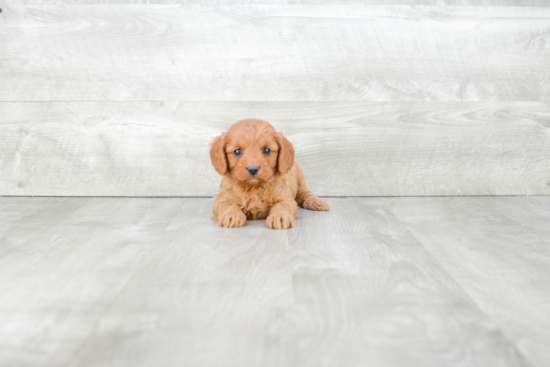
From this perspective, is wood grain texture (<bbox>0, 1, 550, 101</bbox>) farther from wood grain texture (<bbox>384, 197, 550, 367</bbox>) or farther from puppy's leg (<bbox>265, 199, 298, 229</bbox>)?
puppy's leg (<bbox>265, 199, 298, 229</bbox>)

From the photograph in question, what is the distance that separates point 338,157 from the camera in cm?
212

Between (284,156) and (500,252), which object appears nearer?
(500,252)

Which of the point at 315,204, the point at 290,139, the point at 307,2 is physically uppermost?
the point at 307,2

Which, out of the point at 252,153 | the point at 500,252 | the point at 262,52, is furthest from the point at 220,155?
the point at 500,252

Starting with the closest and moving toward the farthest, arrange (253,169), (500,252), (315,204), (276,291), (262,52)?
1. (276,291)
2. (500,252)
3. (253,169)
4. (315,204)
5. (262,52)

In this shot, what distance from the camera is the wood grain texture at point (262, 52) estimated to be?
208cm

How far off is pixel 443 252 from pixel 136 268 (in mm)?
868

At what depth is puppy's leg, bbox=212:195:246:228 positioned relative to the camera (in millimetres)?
1569

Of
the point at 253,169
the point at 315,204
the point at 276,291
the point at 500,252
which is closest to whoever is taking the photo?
the point at 276,291

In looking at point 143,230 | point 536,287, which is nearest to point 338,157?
point 143,230

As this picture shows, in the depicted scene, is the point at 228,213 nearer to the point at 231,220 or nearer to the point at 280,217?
the point at 231,220

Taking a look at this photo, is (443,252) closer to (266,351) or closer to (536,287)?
(536,287)

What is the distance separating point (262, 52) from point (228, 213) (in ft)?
2.90

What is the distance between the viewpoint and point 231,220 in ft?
5.16
